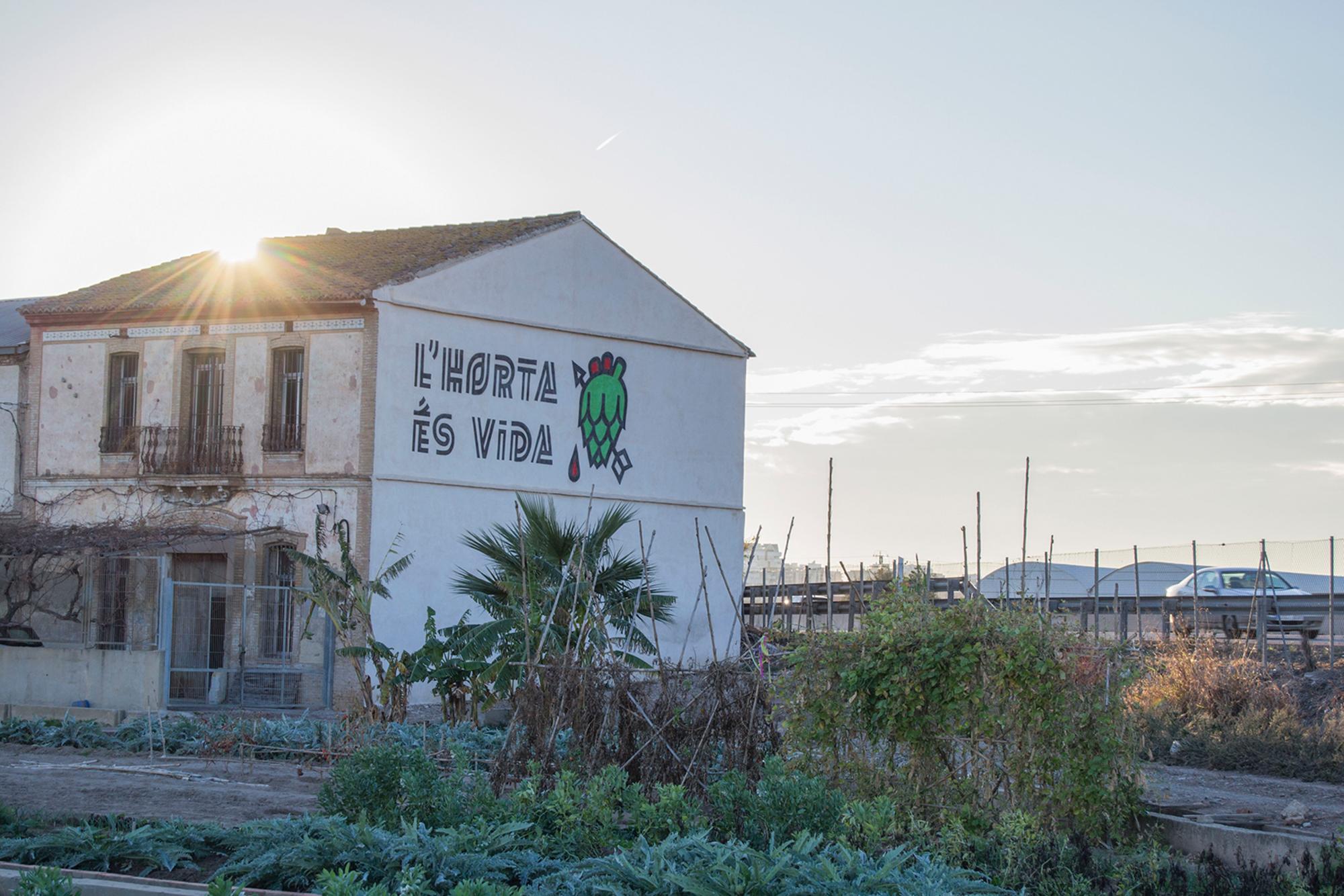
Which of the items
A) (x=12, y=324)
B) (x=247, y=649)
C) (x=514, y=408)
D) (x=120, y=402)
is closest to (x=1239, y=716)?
(x=514, y=408)

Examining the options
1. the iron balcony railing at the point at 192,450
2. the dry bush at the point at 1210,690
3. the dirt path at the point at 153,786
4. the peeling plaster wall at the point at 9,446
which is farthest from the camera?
the peeling plaster wall at the point at 9,446

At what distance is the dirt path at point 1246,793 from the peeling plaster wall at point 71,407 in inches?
852

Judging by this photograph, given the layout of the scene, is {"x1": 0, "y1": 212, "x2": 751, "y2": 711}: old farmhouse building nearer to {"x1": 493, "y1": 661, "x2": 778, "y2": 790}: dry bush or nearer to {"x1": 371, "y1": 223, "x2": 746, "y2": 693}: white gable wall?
{"x1": 371, "y1": 223, "x2": 746, "y2": 693}: white gable wall

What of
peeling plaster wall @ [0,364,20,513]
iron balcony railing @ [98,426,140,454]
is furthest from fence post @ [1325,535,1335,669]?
peeling plaster wall @ [0,364,20,513]

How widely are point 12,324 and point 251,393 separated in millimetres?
8985

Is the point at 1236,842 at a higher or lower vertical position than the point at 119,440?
lower

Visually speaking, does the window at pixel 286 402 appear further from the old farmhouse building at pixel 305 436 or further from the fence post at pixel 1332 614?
the fence post at pixel 1332 614

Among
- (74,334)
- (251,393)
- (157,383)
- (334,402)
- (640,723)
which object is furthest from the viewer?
(74,334)

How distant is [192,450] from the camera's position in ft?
93.1

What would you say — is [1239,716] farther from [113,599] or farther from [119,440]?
[119,440]

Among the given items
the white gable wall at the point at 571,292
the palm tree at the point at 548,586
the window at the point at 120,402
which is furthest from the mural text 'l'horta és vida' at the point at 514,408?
the palm tree at the point at 548,586

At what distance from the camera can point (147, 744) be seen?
59.5 feet

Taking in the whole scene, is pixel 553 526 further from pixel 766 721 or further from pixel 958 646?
pixel 958 646

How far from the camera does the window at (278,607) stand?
2711cm
